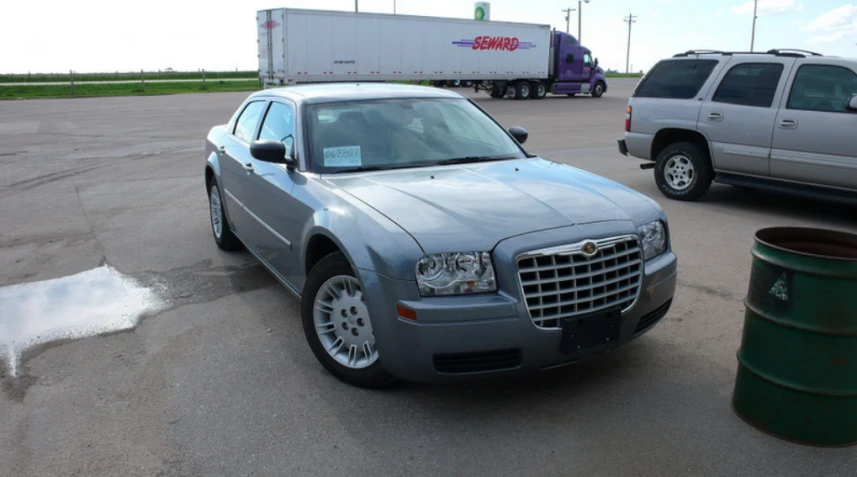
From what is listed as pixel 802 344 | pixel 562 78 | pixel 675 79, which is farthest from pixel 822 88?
pixel 562 78

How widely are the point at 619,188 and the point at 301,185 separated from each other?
198cm

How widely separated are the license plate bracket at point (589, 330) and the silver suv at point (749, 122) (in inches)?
216

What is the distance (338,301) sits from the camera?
4121 millimetres

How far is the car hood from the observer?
3.69 m

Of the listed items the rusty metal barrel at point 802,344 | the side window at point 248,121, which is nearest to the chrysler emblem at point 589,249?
the rusty metal barrel at point 802,344

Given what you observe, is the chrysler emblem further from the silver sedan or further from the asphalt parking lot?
A: the asphalt parking lot

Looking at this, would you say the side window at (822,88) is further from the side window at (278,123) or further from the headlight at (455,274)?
the headlight at (455,274)

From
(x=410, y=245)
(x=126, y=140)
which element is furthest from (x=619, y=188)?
(x=126, y=140)

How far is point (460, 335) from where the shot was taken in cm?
350

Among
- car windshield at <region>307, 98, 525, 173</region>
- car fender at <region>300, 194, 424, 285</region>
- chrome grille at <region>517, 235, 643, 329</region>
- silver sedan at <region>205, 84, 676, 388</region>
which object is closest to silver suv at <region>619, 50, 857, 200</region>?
car windshield at <region>307, 98, 525, 173</region>

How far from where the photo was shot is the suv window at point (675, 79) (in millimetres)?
9367

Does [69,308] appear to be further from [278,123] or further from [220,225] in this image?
[278,123]

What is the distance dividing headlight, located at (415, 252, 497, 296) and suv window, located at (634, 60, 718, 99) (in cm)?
684

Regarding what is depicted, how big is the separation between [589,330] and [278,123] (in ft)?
9.75
